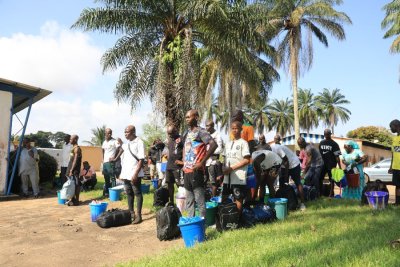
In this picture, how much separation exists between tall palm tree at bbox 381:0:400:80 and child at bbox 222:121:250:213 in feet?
71.1

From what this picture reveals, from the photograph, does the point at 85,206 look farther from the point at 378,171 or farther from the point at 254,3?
the point at 378,171

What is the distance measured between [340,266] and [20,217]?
706 centimetres

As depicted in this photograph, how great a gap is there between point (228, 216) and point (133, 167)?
2.33 meters

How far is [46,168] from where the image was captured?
1455 cm

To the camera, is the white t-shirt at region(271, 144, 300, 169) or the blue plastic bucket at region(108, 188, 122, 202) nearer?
the white t-shirt at region(271, 144, 300, 169)

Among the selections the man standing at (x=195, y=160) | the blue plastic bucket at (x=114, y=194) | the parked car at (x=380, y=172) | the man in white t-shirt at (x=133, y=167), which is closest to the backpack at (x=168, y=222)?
the man standing at (x=195, y=160)

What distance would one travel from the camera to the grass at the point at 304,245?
3.83 m

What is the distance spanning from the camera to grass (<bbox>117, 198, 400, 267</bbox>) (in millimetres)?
3834

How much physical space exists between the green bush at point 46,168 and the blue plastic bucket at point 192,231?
10.8 metres

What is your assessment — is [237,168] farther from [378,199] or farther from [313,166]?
[313,166]

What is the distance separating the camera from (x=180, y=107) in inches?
440

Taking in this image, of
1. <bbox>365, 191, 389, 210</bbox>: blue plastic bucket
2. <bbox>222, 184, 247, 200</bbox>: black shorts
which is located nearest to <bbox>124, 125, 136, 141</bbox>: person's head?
<bbox>222, 184, 247, 200</bbox>: black shorts

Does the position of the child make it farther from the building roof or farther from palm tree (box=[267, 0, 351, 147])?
palm tree (box=[267, 0, 351, 147])

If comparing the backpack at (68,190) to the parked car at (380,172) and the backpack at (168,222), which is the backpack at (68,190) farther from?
the parked car at (380,172)
